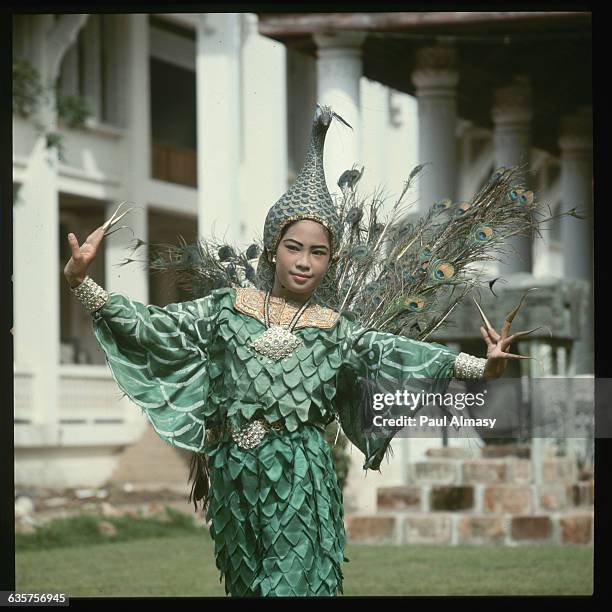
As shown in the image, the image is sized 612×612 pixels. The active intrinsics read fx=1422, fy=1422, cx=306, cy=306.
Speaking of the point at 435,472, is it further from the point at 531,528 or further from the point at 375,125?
the point at 375,125

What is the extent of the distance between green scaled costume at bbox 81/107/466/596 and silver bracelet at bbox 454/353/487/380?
3 cm

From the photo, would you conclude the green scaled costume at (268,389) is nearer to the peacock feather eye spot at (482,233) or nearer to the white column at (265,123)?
the peacock feather eye spot at (482,233)

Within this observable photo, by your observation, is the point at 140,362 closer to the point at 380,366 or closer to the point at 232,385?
the point at 232,385

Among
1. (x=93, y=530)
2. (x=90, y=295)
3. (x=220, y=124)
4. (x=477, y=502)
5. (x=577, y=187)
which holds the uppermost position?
(x=220, y=124)

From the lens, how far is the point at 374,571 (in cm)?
609

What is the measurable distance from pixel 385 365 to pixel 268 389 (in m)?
0.35

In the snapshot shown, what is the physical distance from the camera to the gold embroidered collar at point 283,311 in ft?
12.8

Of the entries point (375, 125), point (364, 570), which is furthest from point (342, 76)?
point (364, 570)

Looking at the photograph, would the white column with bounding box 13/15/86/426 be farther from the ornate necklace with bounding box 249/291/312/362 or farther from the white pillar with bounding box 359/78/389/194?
the ornate necklace with bounding box 249/291/312/362

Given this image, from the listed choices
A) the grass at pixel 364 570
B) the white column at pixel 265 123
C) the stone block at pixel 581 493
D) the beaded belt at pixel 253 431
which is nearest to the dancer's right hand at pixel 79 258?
the beaded belt at pixel 253 431

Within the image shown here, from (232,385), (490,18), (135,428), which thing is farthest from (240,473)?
(135,428)

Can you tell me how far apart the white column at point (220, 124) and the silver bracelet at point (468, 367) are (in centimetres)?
529

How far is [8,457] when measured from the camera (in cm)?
458

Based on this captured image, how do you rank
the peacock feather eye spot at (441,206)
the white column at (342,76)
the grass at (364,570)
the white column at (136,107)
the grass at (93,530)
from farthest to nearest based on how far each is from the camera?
the white column at (136,107) → the grass at (93,530) → the white column at (342,76) → the grass at (364,570) → the peacock feather eye spot at (441,206)
